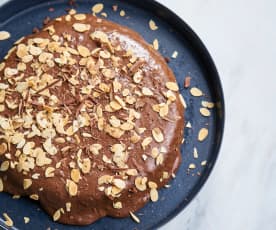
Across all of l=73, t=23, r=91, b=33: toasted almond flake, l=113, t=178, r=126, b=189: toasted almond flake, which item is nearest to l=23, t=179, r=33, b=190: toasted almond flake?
l=113, t=178, r=126, b=189: toasted almond flake

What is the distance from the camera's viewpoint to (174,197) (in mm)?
1482

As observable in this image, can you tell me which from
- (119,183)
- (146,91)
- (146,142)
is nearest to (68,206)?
(119,183)

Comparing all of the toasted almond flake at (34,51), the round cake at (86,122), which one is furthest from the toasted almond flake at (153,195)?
the toasted almond flake at (34,51)

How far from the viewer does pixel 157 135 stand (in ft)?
4.73

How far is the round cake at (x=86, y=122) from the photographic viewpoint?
140 cm

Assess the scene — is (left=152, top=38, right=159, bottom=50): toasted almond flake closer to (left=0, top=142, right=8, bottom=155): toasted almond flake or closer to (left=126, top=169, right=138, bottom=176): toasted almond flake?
(left=126, top=169, right=138, bottom=176): toasted almond flake

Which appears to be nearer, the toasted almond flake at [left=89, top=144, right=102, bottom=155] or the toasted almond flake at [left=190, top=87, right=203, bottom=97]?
the toasted almond flake at [left=89, top=144, right=102, bottom=155]

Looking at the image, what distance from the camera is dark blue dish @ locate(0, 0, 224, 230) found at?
1440 millimetres

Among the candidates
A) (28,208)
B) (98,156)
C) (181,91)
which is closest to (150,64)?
(181,91)

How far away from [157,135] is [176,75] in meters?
0.21

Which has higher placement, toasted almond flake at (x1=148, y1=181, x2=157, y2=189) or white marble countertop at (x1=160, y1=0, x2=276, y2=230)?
white marble countertop at (x1=160, y1=0, x2=276, y2=230)

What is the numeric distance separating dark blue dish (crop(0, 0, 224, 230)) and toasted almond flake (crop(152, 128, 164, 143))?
10 cm

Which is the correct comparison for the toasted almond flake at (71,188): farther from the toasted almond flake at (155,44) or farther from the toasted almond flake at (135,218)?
the toasted almond flake at (155,44)

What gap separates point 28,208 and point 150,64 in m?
0.52
